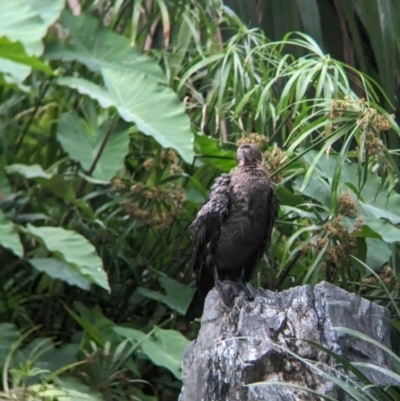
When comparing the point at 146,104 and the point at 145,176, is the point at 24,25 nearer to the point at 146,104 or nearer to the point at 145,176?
the point at 146,104

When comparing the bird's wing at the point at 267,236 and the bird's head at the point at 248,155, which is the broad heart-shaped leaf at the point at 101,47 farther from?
the bird's wing at the point at 267,236

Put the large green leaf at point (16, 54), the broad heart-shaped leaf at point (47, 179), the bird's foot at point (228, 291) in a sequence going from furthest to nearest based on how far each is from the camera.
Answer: the broad heart-shaped leaf at point (47, 179) < the large green leaf at point (16, 54) < the bird's foot at point (228, 291)

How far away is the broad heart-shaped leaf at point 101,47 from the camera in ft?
12.3

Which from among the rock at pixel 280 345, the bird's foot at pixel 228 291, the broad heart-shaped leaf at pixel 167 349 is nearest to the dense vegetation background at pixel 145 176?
the broad heart-shaped leaf at pixel 167 349

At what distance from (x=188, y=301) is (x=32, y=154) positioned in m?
1.04

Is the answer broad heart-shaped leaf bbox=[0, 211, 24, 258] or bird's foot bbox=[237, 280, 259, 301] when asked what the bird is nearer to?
bird's foot bbox=[237, 280, 259, 301]

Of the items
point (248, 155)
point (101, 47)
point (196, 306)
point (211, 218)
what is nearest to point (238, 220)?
point (211, 218)

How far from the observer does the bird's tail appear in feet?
10.3

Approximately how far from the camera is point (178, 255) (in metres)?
3.72

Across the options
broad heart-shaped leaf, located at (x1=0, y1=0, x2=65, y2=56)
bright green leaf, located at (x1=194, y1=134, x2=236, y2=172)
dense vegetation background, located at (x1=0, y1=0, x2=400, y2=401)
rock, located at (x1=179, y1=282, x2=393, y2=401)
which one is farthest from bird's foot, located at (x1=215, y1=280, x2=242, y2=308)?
broad heart-shaped leaf, located at (x1=0, y1=0, x2=65, y2=56)

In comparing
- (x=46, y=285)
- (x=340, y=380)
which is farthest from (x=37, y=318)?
(x=340, y=380)

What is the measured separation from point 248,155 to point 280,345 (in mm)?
967

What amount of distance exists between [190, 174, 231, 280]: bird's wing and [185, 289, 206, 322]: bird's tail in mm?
165

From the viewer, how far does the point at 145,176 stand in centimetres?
370
